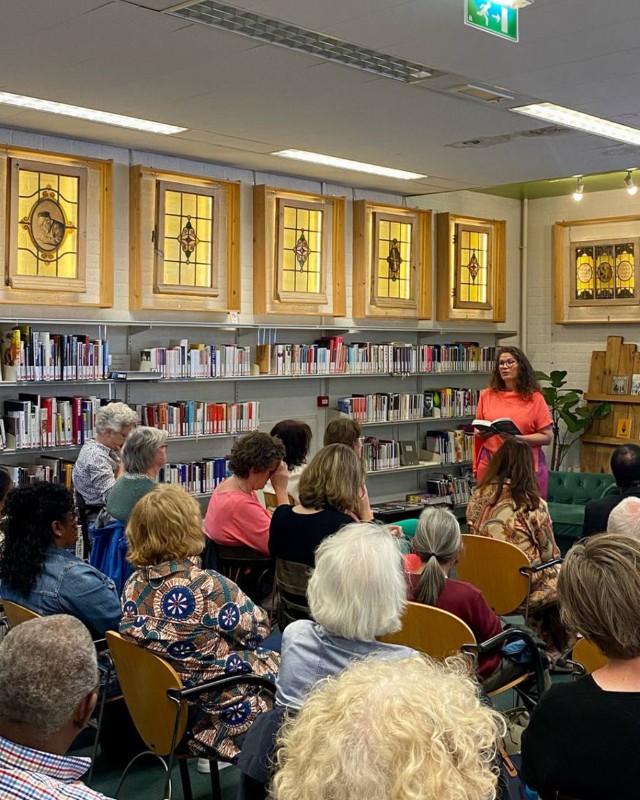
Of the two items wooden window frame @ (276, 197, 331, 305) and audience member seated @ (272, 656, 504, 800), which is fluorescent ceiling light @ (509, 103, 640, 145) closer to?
wooden window frame @ (276, 197, 331, 305)

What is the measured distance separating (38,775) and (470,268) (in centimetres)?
888

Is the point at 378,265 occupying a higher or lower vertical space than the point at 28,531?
higher

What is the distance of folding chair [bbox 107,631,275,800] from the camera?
310 cm

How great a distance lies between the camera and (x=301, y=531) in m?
4.06

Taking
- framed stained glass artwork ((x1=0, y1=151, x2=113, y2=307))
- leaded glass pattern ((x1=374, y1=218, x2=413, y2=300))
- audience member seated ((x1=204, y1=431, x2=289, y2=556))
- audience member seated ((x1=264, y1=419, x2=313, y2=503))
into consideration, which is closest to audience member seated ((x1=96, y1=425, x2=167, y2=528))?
audience member seated ((x1=204, y1=431, x2=289, y2=556))

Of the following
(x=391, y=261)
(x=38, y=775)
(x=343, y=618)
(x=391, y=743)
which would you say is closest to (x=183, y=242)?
(x=391, y=261)

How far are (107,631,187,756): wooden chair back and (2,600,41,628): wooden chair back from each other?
350 mm

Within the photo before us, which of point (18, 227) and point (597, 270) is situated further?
point (597, 270)

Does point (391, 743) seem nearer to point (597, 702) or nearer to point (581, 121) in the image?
point (597, 702)

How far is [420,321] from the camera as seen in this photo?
10.0m

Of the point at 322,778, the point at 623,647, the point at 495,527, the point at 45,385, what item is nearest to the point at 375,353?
the point at 45,385

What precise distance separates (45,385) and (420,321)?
14.6 ft

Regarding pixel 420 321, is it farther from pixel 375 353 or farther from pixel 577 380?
pixel 577 380

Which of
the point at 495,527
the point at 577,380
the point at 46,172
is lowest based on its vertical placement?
the point at 495,527
